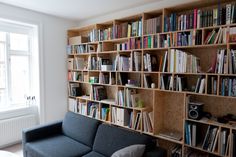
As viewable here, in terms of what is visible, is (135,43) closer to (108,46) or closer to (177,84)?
(108,46)

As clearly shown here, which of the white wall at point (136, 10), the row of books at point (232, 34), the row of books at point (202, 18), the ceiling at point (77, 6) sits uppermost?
the ceiling at point (77, 6)

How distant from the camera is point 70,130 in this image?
2.91 m

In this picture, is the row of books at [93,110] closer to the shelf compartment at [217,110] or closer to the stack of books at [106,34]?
the stack of books at [106,34]

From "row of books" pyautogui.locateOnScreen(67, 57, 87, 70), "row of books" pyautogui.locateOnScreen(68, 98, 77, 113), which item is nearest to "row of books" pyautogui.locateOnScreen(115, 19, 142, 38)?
"row of books" pyautogui.locateOnScreen(67, 57, 87, 70)

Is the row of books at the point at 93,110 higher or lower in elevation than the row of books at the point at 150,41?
lower

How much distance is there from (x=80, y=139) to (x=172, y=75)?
172cm

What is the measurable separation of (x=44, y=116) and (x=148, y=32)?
2.70 m

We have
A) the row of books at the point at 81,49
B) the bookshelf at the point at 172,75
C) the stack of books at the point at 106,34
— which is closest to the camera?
the bookshelf at the point at 172,75

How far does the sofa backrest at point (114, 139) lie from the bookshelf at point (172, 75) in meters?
0.45

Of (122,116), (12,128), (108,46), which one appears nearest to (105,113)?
(122,116)

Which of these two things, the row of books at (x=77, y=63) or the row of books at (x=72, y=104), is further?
the row of books at (x=72, y=104)

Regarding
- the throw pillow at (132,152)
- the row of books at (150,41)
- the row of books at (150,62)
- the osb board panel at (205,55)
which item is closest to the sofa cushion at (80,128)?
the throw pillow at (132,152)

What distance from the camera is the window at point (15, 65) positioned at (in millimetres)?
3334

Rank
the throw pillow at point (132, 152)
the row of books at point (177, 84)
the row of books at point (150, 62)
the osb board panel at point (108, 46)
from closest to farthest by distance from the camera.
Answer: the throw pillow at point (132, 152), the row of books at point (177, 84), the row of books at point (150, 62), the osb board panel at point (108, 46)
